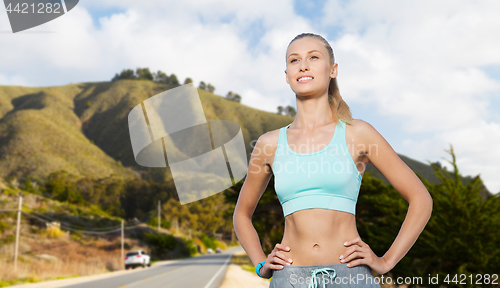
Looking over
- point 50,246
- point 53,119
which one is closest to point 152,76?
point 53,119

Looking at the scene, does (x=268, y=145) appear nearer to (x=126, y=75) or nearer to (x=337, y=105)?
(x=337, y=105)

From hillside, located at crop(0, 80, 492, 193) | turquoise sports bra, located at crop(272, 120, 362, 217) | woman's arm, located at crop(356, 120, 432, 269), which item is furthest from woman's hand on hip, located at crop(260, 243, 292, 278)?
hillside, located at crop(0, 80, 492, 193)

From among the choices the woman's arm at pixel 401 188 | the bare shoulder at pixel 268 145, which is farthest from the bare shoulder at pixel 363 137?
the bare shoulder at pixel 268 145

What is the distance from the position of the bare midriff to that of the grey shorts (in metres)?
0.04

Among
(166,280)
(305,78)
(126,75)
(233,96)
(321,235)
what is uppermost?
(126,75)

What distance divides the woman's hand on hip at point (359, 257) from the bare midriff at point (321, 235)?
Result: 45mm

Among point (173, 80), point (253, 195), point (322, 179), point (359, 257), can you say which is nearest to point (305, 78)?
point (322, 179)

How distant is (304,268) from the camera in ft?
5.75

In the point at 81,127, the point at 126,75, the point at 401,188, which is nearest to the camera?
the point at 401,188

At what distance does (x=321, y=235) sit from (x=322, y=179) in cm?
23

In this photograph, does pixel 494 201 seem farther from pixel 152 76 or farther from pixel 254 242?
pixel 152 76

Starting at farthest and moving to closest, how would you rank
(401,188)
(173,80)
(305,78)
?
(173,80) → (305,78) → (401,188)

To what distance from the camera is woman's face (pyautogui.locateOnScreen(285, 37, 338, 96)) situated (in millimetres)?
1957

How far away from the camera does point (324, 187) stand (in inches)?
69.9
